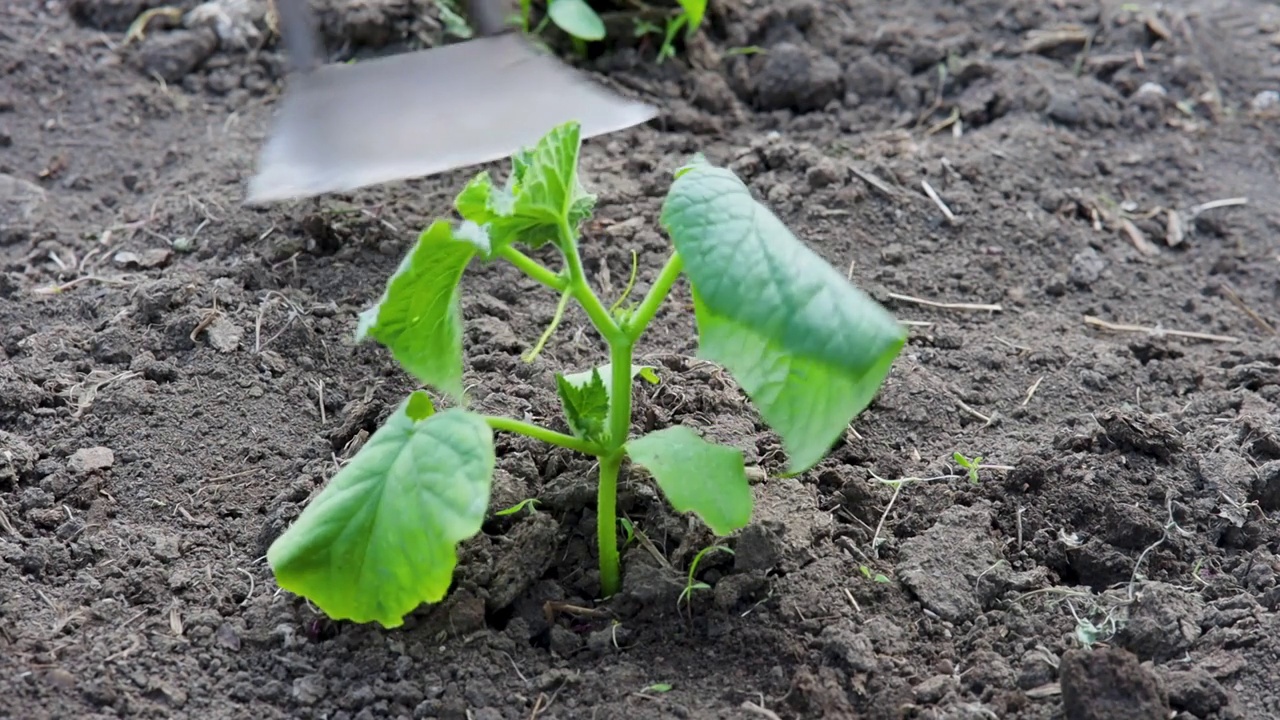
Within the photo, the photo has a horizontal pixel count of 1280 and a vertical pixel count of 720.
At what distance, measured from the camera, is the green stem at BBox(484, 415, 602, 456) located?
63.1 inches

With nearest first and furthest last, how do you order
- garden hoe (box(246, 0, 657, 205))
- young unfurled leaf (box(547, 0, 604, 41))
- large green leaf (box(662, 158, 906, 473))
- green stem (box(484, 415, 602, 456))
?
large green leaf (box(662, 158, 906, 473)) → green stem (box(484, 415, 602, 456)) → garden hoe (box(246, 0, 657, 205)) → young unfurled leaf (box(547, 0, 604, 41))

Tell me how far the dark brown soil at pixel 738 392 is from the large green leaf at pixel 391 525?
0.18 m

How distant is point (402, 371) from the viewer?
7.09 feet

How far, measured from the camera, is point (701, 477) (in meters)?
1.60

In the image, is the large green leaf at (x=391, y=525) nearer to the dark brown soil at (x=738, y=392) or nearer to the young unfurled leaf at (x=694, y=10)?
the dark brown soil at (x=738, y=392)

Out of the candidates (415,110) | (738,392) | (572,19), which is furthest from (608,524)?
(572,19)

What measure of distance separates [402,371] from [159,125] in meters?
1.20

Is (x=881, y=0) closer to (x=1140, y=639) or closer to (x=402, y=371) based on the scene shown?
(x=402, y=371)

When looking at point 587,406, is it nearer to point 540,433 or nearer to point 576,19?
point 540,433

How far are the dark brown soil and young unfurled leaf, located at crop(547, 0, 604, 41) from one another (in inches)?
4.9

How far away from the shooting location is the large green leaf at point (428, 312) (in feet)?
5.07

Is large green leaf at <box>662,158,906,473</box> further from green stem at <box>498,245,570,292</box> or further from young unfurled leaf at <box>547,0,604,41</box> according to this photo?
young unfurled leaf at <box>547,0,604,41</box>

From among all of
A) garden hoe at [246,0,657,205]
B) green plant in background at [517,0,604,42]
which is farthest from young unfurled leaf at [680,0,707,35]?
garden hoe at [246,0,657,205]

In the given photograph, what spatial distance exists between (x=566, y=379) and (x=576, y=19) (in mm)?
1471
